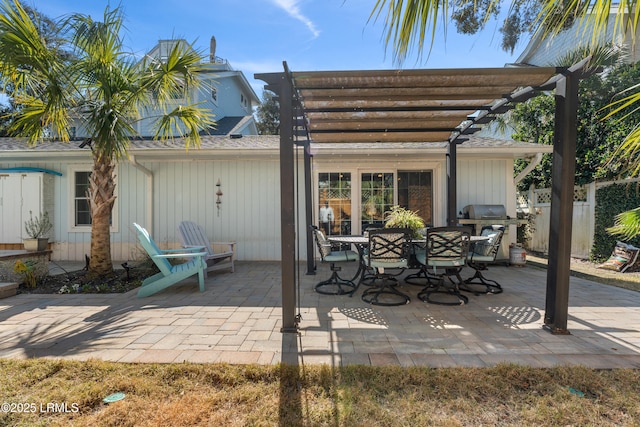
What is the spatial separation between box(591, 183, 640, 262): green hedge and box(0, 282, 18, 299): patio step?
422 inches

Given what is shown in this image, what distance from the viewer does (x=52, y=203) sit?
6.98m

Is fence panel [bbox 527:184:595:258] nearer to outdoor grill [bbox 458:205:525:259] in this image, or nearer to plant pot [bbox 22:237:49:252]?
outdoor grill [bbox 458:205:525:259]

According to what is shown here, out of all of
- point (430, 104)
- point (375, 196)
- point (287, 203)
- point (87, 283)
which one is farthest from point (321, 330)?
point (375, 196)

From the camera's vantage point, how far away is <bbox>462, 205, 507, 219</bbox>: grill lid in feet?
20.7

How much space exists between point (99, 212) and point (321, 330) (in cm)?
423

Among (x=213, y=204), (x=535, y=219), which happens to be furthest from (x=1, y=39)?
(x=535, y=219)

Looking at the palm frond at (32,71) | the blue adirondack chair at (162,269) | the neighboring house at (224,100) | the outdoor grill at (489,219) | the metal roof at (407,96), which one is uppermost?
the neighboring house at (224,100)

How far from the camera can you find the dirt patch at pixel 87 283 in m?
4.48

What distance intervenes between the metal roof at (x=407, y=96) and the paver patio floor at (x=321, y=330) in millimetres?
2564

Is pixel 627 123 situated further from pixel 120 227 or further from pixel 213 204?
pixel 120 227

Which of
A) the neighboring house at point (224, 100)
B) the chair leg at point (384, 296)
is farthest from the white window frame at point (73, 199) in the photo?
the chair leg at point (384, 296)

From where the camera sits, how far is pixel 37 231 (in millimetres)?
6559

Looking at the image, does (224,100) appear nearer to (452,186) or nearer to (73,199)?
(73,199)

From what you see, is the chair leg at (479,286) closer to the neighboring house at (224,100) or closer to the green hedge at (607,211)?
the green hedge at (607,211)
